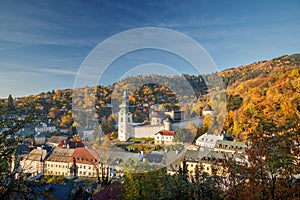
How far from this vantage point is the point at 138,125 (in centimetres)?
1095

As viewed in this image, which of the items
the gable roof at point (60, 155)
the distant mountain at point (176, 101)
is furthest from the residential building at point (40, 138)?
the distant mountain at point (176, 101)

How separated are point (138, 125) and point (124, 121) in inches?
25.9

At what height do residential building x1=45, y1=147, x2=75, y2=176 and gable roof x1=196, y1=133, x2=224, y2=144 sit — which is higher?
gable roof x1=196, y1=133, x2=224, y2=144

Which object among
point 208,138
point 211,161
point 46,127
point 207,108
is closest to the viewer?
point 211,161

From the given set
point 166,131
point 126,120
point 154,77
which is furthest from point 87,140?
point 154,77

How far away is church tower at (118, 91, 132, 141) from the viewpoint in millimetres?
9602

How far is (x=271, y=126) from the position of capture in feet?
10.7

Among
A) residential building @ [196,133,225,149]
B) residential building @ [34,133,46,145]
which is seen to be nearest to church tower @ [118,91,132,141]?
residential building @ [196,133,225,149]

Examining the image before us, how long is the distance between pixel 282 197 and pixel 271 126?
1.02m

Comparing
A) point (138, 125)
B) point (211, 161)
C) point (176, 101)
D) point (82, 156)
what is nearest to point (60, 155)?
point (82, 156)

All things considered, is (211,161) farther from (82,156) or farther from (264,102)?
(82,156)

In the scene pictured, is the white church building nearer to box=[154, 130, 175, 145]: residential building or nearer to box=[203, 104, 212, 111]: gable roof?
box=[154, 130, 175, 145]: residential building

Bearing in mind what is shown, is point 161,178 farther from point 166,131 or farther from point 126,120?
point 126,120

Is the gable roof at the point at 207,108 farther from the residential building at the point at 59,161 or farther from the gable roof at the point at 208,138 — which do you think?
the residential building at the point at 59,161
